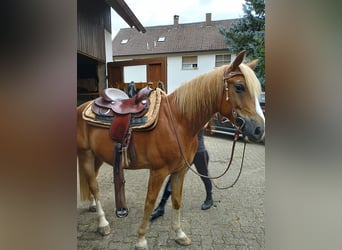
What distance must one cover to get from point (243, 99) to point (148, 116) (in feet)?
1.79

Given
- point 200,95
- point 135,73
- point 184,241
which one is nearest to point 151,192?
point 184,241

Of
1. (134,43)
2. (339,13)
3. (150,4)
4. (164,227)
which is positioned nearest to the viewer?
(339,13)

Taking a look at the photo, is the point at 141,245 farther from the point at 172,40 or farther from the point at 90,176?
the point at 172,40

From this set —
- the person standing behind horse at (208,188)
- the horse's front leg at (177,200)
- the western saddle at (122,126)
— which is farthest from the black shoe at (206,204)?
the western saddle at (122,126)

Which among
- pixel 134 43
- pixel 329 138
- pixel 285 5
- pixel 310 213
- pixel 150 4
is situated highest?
pixel 134 43

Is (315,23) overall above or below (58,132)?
above

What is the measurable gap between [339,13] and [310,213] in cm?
35

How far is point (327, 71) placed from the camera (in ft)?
1.27

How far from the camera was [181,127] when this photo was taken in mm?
1356

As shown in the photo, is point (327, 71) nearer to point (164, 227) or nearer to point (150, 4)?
point (150, 4)

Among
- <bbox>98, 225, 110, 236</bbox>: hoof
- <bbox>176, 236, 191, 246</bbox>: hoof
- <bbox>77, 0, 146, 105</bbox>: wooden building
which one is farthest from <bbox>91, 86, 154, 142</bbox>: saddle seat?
<bbox>176, 236, 191, 246</bbox>: hoof

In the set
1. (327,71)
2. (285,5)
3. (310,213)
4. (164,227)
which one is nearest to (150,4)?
(285,5)

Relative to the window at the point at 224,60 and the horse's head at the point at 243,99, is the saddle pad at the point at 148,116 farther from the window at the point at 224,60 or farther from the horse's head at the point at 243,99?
the window at the point at 224,60

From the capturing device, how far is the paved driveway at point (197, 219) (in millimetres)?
1477
